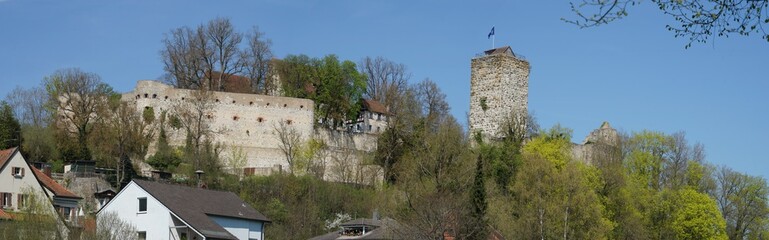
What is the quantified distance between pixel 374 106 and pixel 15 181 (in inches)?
1891

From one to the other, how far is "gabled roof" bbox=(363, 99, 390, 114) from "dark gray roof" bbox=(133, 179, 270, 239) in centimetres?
4491

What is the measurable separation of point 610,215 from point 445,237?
16913 millimetres

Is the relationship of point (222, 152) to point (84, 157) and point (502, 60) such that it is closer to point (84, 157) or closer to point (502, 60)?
point (84, 157)

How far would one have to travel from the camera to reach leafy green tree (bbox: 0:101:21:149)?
63844 mm

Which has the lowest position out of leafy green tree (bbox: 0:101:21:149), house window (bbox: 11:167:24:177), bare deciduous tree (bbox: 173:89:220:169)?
house window (bbox: 11:167:24:177)

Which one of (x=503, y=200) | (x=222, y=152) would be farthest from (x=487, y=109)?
(x=503, y=200)

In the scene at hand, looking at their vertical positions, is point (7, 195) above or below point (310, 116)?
below

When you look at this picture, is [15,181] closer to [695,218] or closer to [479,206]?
[479,206]

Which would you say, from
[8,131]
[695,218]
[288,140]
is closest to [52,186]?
[8,131]

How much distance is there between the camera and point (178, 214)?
4134cm

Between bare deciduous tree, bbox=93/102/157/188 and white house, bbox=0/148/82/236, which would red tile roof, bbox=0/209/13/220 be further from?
bare deciduous tree, bbox=93/102/157/188

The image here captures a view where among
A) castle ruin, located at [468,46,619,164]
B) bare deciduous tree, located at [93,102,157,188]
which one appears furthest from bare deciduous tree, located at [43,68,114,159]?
castle ruin, located at [468,46,619,164]

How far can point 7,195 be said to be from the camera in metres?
45.8

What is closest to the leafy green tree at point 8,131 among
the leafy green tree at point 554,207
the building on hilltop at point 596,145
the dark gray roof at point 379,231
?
the dark gray roof at point 379,231
